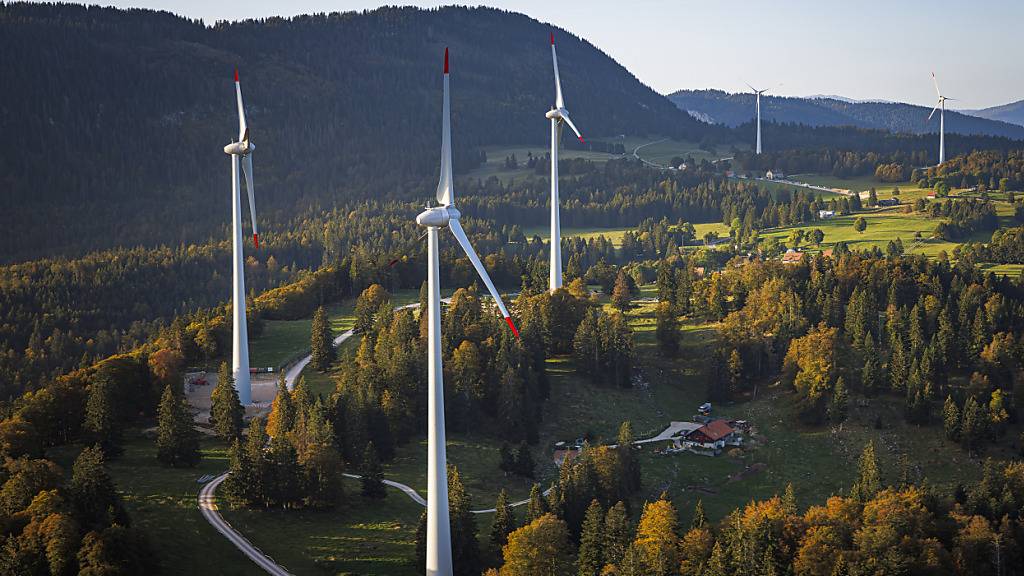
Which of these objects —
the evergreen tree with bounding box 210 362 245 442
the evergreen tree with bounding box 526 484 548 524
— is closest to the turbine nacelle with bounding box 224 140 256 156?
the evergreen tree with bounding box 210 362 245 442

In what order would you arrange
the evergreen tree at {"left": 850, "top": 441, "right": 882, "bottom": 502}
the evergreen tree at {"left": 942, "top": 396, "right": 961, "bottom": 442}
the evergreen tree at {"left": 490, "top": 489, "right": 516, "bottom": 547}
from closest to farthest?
the evergreen tree at {"left": 490, "top": 489, "right": 516, "bottom": 547} → the evergreen tree at {"left": 850, "top": 441, "right": 882, "bottom": 502} → the evergreen tree at {"left": 942, "top": 396, "right": 961, "bottom": 442}

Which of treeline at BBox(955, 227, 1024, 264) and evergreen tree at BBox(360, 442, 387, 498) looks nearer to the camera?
evergreen tree at BBox(360, 442, 387, 498)

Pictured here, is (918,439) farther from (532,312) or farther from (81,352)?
(81,352)

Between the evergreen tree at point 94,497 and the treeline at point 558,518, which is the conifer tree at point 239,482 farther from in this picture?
the treeline at point 558,518

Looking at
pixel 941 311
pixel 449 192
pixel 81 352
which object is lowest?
pixel 81 352

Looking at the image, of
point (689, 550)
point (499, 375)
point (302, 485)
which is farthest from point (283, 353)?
point (689, 550)

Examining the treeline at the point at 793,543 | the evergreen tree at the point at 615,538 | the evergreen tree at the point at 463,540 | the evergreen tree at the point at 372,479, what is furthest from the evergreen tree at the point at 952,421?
the evergreen tree at the point at 372,479

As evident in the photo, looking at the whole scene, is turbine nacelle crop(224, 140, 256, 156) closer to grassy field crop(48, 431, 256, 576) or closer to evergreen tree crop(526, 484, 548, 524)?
grassy field crop(48, 431, 256, 576)
